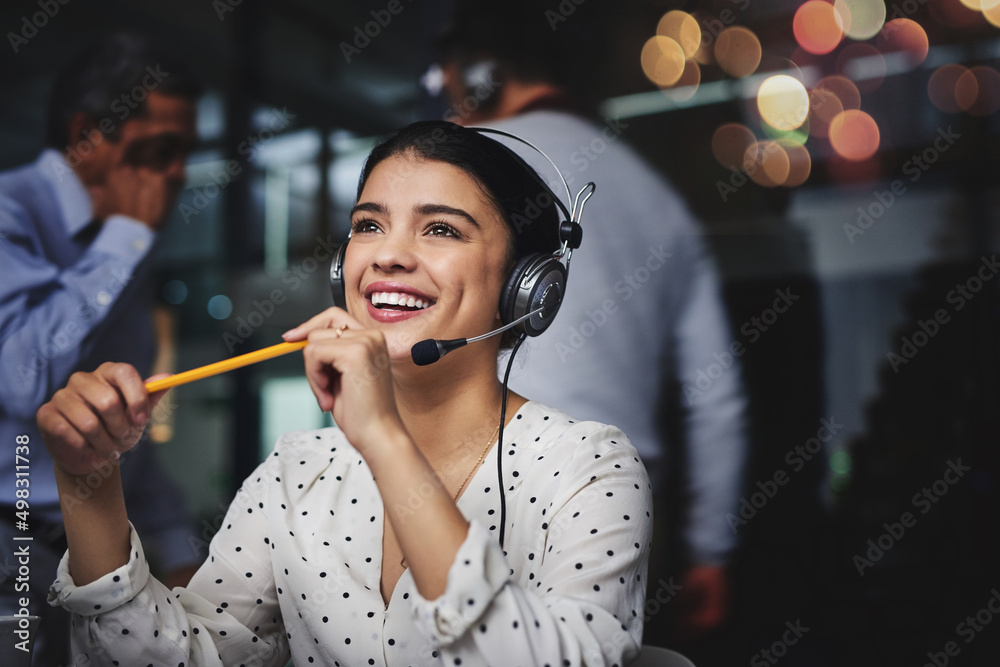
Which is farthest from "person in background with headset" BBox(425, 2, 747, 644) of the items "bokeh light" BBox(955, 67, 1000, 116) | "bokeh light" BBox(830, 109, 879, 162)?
"bokeh light" BBox(955, 67, 1000, 116)

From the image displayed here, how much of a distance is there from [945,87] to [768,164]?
0.53m

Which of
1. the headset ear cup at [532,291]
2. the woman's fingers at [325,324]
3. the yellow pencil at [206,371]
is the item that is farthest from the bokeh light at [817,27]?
the yellow pencil at [206,371]

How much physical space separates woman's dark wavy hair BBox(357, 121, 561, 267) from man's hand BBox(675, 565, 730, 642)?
1.40m

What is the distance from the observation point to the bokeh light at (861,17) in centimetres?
212

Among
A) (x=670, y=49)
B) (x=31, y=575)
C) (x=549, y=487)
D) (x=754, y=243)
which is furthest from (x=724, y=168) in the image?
(x=31, y=575)

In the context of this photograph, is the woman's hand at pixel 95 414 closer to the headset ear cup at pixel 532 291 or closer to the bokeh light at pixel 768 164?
the headset ear cup at pixel 532 291

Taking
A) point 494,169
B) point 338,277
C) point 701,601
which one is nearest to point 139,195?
point 338,277

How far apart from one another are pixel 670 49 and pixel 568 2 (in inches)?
16.3

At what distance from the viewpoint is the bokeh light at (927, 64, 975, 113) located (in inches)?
79.1

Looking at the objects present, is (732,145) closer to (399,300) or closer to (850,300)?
(850,300)

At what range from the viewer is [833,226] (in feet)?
6.89

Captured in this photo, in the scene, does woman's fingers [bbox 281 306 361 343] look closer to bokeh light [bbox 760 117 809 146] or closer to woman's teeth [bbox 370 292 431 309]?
woman's teeth [bbox 370 292 431 309]

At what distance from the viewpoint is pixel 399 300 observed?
43.7 inches

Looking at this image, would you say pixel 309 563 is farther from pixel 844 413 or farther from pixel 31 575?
pixel 844 413
